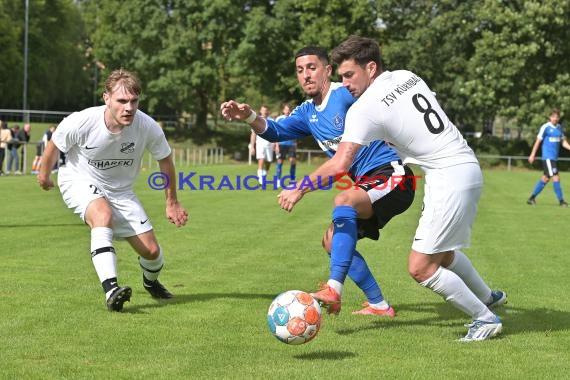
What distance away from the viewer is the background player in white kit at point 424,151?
18.6 feet

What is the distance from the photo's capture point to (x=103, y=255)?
6992 millimetres

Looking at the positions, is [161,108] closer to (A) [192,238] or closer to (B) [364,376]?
(A) [192,238]

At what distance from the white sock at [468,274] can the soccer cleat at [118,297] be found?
257cm

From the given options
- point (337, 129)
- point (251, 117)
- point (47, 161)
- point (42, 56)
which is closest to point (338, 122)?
point (337, 129)

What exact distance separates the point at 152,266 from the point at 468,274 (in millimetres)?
2805

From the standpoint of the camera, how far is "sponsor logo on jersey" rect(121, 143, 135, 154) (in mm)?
7253

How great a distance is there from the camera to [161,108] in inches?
2653

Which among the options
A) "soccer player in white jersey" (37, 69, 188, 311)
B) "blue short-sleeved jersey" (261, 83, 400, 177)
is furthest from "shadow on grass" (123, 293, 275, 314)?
"blue short-sleeved jersey" (261, 83, 400, 177)

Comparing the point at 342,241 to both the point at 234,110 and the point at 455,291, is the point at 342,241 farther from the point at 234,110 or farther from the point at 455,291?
the point at 234,110

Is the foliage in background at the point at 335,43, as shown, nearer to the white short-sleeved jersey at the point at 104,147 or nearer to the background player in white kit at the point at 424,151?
the white short-sleeved jersey at the point at 104,147

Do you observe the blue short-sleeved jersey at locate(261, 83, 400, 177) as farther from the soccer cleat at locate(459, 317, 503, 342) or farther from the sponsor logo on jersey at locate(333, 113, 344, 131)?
A: the soccer cleat at locate(459, 317, 503, 342)

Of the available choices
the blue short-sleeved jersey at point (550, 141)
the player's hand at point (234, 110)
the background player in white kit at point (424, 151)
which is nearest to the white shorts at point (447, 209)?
the background player in white kit at point (424, 151)

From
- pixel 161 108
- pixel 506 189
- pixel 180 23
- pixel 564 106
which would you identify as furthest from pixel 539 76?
pixel 161 108

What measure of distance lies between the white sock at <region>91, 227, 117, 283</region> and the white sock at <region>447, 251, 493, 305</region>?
2764 mm
